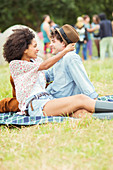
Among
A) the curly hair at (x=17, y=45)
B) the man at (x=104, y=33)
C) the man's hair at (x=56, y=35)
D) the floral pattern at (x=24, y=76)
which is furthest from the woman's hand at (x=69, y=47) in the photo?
the man at (x=104, y=33)

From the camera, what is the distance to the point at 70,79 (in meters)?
3.72

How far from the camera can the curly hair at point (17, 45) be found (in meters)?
3.62

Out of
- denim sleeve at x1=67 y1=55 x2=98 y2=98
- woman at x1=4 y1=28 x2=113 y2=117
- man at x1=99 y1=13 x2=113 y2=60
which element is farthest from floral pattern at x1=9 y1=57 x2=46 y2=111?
man at x1=99 y1=13 x2=113 y2=60

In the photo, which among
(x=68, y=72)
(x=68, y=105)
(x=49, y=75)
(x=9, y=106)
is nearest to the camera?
(x=68, y=105)

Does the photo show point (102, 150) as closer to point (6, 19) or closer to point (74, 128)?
point (74, 128)

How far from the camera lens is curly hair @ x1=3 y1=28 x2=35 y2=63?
362 cm

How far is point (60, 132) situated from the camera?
9.68 ft

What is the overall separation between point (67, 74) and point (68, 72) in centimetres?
4

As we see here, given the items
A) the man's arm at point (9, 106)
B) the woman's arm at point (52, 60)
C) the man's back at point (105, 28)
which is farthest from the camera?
the man's back at point (105, 28)

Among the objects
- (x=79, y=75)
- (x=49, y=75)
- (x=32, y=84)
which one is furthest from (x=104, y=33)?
(x=32, y=84)

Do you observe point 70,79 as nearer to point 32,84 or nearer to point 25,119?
point 32,84

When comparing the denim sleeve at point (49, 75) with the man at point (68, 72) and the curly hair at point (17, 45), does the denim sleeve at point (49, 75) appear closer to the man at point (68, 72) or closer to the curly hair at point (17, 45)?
the man at point (68, 72)

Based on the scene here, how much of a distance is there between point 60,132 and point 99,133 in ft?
1.38

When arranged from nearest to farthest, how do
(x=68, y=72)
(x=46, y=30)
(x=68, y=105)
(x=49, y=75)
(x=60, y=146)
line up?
(x=60, y=146), (x=68, y=105), (x=68, y=72), (x=49, y=75), (x=46, y=30)
